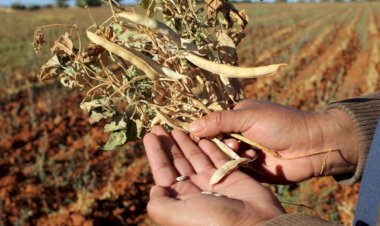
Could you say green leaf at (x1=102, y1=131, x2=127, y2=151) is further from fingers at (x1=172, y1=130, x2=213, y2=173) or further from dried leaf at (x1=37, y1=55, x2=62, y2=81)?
dried leaf at (x1=37, y1=55, x2=62, y2=81)

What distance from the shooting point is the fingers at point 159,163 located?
69.2 inches

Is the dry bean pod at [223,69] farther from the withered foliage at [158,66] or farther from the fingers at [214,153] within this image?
the fingers at [214,153]

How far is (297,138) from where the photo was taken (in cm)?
200

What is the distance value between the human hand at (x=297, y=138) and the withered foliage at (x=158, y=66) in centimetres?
15

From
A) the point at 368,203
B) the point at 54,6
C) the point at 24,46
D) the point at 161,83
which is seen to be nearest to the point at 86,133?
the point at 161,83

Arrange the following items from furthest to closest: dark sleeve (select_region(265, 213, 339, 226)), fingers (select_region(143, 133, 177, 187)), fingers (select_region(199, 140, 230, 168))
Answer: fingers (select_region(199, 140, 230, 168)) → fingers (select_region(143, 133, 177, 187)) → dark sleeve (select_region(265, 213, 339, 226))

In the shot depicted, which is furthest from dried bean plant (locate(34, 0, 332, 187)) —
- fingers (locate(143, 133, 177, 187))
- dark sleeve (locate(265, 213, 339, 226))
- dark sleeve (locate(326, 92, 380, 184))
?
dark sleeve (locate(265, 213, 339, 226))

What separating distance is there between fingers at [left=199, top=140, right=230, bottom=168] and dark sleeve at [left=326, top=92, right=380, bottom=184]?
53 cm

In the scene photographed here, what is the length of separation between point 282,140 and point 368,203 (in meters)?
0.44

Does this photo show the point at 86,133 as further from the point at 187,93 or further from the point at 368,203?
the point at 368,203

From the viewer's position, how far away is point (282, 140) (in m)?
1.98

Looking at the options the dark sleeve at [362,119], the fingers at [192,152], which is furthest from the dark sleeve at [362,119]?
the fingers at [192,152]

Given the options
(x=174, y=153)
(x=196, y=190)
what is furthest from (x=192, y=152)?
(x=196, y=190)

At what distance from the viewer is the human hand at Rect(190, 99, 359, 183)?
1953 mm
